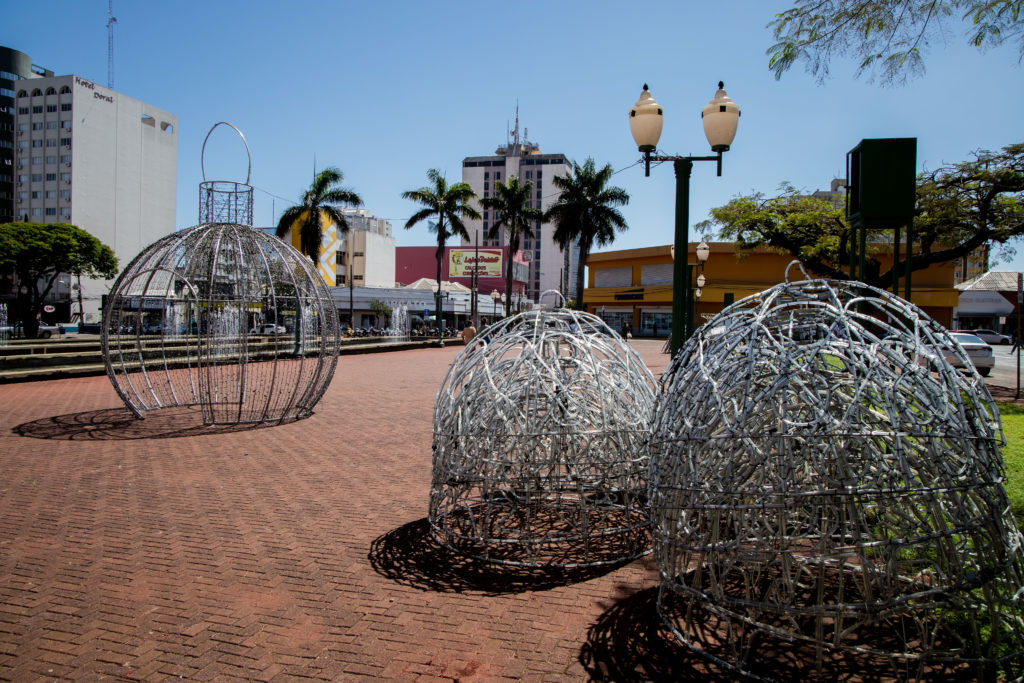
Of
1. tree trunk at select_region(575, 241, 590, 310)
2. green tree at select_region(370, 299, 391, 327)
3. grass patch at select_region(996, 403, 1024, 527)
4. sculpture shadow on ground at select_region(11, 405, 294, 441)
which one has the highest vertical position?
tree trunk at select_region(575, 241, 590, 310)

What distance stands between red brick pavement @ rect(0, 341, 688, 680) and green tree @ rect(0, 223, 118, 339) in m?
41.1

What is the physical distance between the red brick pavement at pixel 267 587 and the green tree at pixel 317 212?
23882 millimetres

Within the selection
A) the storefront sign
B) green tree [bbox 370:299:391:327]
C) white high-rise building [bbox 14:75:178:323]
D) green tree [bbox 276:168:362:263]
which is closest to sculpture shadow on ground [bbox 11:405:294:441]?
green tree [bbox 276:168:362:263]

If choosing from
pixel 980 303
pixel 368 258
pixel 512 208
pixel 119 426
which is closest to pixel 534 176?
pixel 368 258

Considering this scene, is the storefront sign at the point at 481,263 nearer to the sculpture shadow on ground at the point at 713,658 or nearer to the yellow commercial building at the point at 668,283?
the yellow commercial building at the point at 668,283

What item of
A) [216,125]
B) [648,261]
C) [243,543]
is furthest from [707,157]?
[648,261]

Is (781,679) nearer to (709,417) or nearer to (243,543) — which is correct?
(709,417)

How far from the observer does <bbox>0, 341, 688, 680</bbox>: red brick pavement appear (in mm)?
3666

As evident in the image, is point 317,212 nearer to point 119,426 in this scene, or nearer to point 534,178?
point 119,426

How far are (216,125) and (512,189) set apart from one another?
28.8 meters

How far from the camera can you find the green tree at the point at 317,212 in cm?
3111

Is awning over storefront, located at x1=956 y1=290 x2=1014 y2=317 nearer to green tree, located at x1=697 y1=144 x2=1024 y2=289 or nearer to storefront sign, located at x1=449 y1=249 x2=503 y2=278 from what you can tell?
storefront sign, located at x1=449 y1=249 x2=503 y2=278

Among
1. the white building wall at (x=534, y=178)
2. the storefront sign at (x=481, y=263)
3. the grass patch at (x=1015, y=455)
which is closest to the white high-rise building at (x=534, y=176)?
the white building wall at (x=534, y=178)

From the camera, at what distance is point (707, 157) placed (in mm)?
7637
